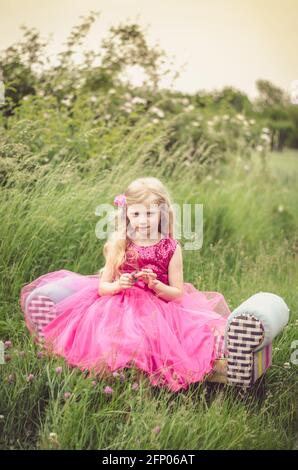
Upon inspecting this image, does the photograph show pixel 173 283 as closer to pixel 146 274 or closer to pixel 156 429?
pixel 146 274

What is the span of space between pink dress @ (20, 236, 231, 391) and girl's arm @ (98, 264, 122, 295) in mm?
26

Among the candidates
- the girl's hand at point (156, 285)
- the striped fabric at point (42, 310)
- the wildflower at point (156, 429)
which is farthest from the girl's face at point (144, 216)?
the wildflower at point (156, 429)

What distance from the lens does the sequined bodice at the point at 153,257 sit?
299 cm

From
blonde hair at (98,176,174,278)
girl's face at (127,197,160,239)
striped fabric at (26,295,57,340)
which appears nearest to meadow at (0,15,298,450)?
striped fabric at (26,295,57,340)

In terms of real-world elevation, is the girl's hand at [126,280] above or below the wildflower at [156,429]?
above

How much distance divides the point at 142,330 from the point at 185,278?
122 centimetres

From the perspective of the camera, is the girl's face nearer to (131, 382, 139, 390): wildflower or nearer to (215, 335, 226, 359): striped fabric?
(215, 335, 226, 359): striped fabric

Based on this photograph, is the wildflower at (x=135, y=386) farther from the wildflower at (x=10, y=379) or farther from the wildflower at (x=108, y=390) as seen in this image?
the wildflower at (x=10, y=379)

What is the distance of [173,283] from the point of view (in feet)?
9.72

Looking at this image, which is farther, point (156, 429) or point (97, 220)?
point (97, 220)

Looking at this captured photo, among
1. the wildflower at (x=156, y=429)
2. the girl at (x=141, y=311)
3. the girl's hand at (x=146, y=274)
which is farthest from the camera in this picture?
the girl's hand at (x=146, y=274)

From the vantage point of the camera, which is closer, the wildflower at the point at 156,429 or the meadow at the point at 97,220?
the wildflower at the point at 156,429

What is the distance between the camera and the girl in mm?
2637

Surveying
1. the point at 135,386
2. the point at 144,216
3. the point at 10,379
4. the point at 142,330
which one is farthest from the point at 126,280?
the point at 10,379
